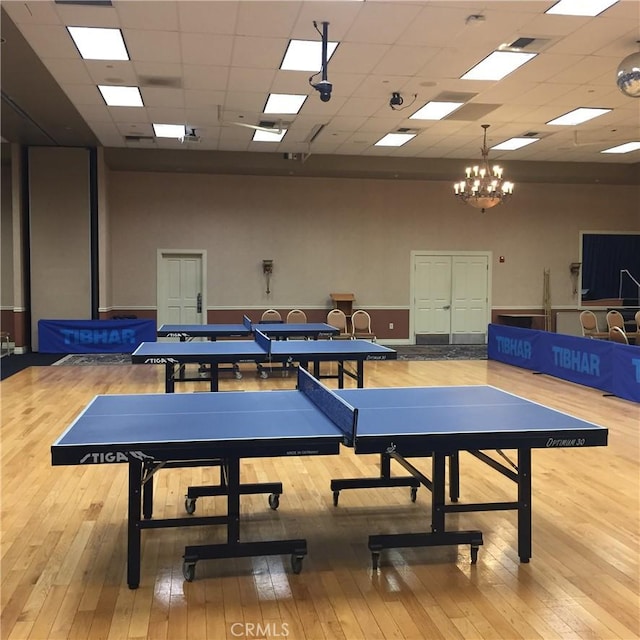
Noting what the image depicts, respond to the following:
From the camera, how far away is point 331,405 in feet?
10.8

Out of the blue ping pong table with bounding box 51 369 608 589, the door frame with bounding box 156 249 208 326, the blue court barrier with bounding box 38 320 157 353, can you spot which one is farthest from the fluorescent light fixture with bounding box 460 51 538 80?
the door frame with bounding box 156 249 208 326

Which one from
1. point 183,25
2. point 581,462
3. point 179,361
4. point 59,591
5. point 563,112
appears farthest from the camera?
point 563,112

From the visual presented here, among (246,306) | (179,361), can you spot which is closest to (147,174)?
(246,306)

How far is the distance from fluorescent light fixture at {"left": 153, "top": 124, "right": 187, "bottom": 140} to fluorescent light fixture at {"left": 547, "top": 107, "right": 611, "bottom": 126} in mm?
6284

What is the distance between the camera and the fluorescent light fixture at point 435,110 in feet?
31.8

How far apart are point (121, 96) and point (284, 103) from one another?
2341mm

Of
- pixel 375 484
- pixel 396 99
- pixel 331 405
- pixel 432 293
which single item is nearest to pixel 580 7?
pixel 396 99

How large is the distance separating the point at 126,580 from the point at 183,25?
555 centimetres

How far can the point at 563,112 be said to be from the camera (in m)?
10.2

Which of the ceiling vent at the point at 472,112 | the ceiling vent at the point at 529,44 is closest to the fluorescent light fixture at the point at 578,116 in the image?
the ceiling vent at the point at 472,112

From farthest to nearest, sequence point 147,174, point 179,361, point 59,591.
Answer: point 147,174, point 179,361, point 59,591

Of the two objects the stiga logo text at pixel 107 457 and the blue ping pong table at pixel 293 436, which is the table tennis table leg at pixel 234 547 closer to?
the blue ping pong table at pixel 293 436

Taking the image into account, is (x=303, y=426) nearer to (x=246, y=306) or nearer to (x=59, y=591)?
(x=59, y=591)

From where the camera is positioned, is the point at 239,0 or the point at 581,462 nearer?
the point at 581,462
